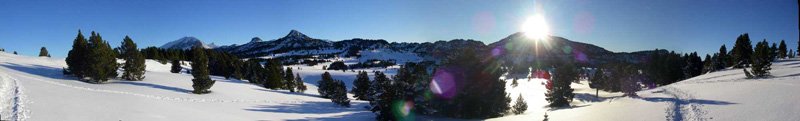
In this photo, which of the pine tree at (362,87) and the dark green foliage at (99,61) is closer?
the dark green foliage at (99,61)

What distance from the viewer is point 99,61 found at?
1625 inches

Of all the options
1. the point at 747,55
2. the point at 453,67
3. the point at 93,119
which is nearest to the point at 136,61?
the point at 93,119

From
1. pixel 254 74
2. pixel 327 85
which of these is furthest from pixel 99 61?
pixel 254 74

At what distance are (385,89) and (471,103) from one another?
9.91 m

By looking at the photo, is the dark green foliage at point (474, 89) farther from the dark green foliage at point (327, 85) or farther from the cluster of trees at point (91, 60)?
the cluster of trees at point (91, 60)

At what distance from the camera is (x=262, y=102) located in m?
42.7

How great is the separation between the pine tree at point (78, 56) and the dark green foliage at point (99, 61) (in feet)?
1.52

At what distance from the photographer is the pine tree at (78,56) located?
41.1 meters

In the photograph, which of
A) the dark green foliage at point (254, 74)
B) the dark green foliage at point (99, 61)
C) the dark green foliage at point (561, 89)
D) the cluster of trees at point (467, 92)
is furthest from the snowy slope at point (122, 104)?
the dark green foliage at point (254, 74)

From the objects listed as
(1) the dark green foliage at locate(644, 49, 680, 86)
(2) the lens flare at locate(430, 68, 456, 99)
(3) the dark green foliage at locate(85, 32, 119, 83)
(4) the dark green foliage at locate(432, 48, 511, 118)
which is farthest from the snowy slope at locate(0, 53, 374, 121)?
(1) the dark green foliage at locate(644, 49, 680, 86)

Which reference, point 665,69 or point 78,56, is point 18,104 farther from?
point 665,69

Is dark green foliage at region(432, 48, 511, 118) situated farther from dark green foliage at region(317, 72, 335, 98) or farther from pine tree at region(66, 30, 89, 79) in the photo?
pine tree at region(66, 30, 89, 79)

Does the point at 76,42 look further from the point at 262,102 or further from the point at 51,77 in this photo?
the point at 262,102

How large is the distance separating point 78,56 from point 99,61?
222 centimetres
